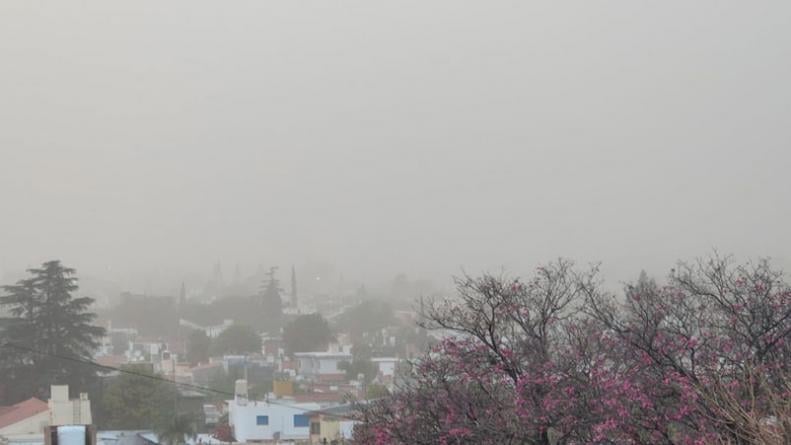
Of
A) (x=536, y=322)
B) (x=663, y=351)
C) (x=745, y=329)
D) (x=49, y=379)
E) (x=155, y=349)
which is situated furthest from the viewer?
(x=155, y=349)

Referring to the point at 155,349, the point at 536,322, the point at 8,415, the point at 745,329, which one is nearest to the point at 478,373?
the point at 536,322

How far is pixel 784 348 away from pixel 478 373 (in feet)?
11.4

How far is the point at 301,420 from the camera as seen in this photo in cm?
3453

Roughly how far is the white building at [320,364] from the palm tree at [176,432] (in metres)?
25.2

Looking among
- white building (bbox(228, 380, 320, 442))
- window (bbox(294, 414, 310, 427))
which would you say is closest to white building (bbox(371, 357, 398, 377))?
window (bbox(294, 414, 310, 427))

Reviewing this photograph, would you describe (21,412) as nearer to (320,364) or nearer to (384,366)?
(320,364)

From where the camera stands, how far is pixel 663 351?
1094 centimetres

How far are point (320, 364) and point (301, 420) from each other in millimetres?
23475

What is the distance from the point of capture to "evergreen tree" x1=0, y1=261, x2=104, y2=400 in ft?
131

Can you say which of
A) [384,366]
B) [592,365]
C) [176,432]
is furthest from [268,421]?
[384,366]

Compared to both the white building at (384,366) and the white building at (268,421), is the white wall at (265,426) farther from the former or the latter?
the white building at (384,366)

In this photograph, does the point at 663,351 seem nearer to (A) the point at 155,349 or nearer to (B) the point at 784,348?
(B) the point at 784,348

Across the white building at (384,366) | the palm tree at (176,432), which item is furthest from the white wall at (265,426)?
the white building at (384,366)

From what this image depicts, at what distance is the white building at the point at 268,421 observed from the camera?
33.6 meters
